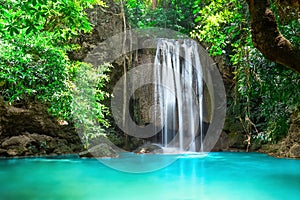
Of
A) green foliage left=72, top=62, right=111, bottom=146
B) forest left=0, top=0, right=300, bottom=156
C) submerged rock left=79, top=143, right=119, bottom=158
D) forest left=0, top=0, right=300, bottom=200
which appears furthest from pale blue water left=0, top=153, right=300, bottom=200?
submerged rock left=79, top=143, right=119, bottom=158

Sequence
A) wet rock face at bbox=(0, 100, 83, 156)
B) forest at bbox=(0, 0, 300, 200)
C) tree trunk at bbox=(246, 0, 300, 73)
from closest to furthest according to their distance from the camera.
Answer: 1. tree trunk at bbox=(246, 0, 300, 73)
2. forest at bbox=(0, 0, 300, 200)
3. wet rock face at bbox=(0, 100, 83, 156)

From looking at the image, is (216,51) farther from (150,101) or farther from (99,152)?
(150,101)

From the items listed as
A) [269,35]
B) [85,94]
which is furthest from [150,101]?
[269,35]

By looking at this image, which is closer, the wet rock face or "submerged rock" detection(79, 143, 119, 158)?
"submerged rock" detection(79, 143, 119, 158)

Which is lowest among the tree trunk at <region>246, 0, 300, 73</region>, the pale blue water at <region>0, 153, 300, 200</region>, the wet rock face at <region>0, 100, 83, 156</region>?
the pale blue water at <region>0, 153, 300, 200</region>

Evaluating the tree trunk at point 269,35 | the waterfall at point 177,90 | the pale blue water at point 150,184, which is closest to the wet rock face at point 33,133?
the pale blue water at point 150,184

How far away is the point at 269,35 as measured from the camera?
2146 millimetres

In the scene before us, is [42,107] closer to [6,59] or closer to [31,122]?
[31,122]

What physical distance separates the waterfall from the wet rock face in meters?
4.66

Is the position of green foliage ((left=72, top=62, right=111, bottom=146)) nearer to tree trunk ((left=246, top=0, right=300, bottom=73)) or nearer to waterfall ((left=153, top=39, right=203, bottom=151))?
waterfall ((left=153, top=39, right=203, bottom=151))

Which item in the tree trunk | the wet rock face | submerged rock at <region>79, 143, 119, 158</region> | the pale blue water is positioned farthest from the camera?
the wet rock face

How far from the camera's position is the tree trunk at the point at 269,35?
2.12m

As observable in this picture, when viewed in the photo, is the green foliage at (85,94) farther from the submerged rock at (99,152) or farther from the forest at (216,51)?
the submerged rock at (99,152)

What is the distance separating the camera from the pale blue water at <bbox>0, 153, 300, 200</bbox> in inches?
181
